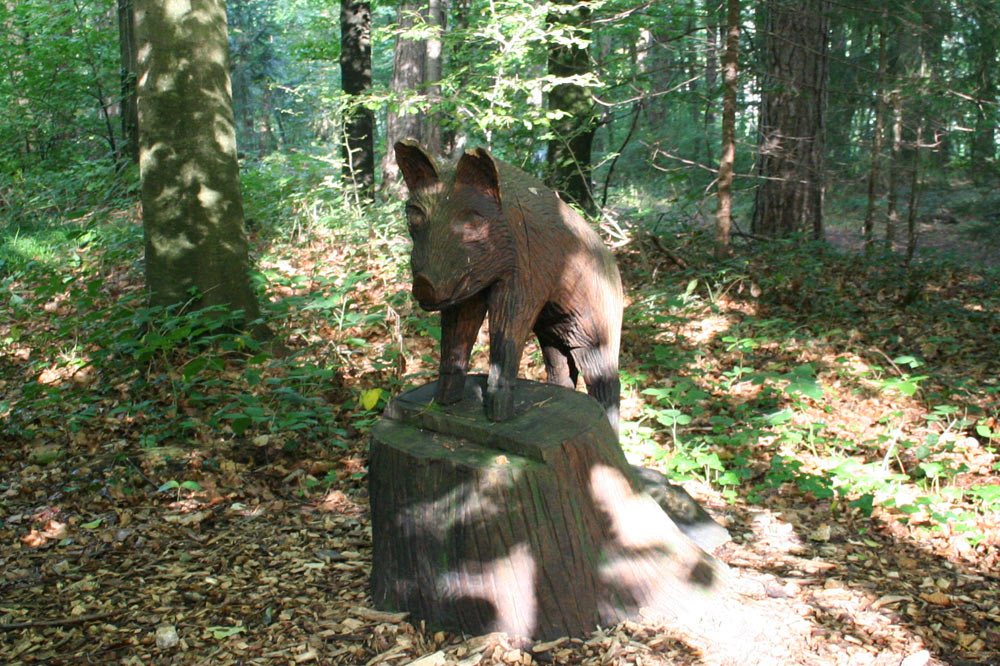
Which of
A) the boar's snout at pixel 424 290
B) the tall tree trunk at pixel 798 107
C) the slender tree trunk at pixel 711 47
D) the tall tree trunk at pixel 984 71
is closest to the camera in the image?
the boar's snout at pixel 424 290

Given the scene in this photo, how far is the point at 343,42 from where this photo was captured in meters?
11.5

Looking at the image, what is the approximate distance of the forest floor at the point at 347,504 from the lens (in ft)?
9.08

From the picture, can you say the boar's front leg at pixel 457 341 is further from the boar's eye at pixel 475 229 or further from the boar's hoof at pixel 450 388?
the boar's eye at pixel 475 229

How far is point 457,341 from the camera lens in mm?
3074

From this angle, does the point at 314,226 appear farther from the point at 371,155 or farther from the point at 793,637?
the point at 793,637

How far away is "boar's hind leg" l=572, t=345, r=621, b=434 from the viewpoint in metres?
3.39

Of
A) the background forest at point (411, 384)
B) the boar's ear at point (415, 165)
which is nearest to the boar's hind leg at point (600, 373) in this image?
the background forest at point (411, 384)

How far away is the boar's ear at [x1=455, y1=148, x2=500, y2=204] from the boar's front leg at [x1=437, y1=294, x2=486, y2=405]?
430 millimetres

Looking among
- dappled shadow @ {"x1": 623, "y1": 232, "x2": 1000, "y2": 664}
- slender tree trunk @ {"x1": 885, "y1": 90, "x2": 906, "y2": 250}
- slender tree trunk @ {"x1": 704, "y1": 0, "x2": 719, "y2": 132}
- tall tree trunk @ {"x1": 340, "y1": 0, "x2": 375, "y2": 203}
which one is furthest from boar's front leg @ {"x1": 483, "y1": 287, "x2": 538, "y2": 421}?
tall tree trunk @ {"x1": 340, "y1": 0, "x2": 375, "y2": 203}

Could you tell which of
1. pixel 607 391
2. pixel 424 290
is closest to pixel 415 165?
pixel 424 290

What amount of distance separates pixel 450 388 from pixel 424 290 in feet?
2.05

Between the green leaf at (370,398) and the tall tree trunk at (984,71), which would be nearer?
the green leaf at (370,398)

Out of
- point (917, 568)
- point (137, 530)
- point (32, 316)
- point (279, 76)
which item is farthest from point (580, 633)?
point (279, 76)

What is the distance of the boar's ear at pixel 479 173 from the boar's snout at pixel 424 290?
0.43 metres
